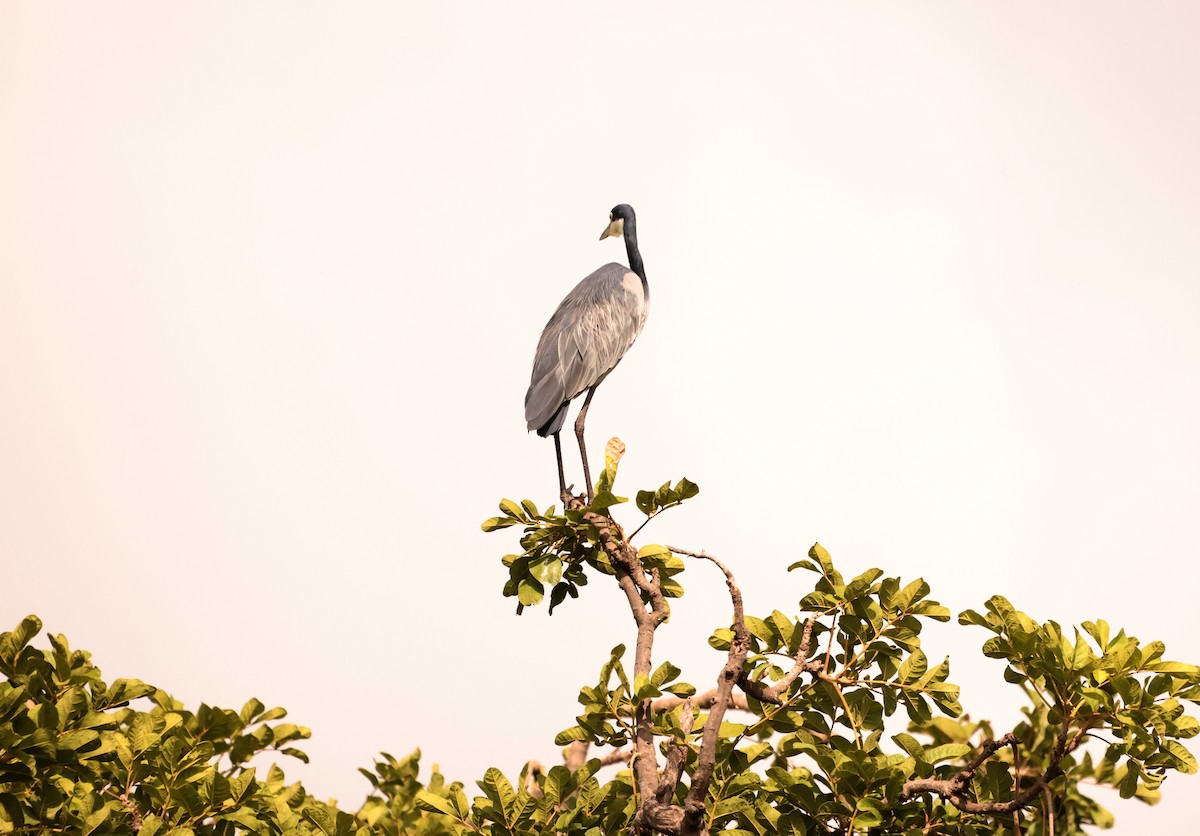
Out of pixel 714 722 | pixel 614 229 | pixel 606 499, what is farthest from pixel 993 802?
pixel 614 229

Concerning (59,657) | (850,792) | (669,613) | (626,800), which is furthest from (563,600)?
(59,657)

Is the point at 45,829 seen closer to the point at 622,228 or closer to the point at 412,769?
the point at 412,769

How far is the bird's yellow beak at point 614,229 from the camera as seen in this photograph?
8477 mm

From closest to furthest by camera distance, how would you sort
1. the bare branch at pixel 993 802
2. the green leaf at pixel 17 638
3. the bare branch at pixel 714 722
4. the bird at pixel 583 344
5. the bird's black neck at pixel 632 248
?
the bare branch at pixel 714 722 < the bare branch at pixel 993 802 < the green leaf at pixel 17 638 < the bird at pixel 583 344 < the bird's black neck at pixel 632 248

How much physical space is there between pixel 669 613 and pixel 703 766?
0.95m

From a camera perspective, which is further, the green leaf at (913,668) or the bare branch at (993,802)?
the green leaf at (913,668)

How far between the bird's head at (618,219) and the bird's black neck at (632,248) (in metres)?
Answer: 0.06

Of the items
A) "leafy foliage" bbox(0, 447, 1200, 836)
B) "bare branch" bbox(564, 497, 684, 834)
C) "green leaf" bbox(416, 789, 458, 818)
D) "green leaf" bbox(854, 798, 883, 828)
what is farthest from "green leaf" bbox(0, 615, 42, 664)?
"green leaf" bbox(854, 798, 883, 828)

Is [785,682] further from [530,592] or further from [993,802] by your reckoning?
[530,592]

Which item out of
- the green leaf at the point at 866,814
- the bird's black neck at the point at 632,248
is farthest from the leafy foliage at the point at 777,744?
the bird's black neck at the point at 632,248

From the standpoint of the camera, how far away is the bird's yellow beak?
8477 mm

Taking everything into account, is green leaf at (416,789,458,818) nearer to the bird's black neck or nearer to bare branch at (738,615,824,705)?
bare branch at (738,615,824,705)

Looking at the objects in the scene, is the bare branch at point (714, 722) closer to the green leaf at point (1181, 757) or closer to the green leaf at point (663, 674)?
the green leaf at point (663, 674)

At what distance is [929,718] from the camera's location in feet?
11.5
